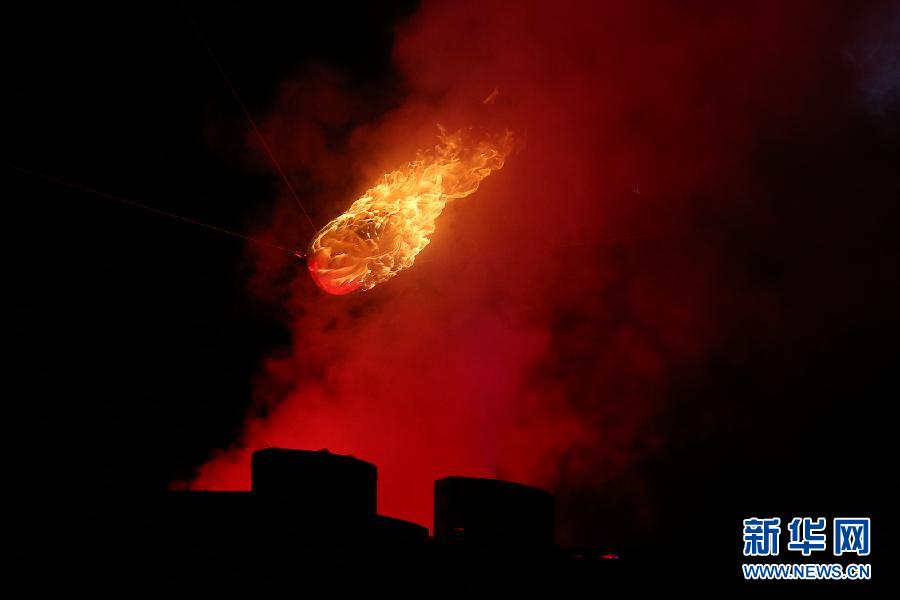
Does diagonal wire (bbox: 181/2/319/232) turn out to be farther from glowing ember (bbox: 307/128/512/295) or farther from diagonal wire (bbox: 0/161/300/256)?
glowing ember (bbox: 307/128/512/295)

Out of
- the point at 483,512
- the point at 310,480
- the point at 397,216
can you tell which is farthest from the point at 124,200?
the point at 483,512

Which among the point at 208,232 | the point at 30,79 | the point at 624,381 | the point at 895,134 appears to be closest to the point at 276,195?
the point at 208,232

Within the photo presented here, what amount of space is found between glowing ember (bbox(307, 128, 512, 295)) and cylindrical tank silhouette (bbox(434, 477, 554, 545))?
3115mm

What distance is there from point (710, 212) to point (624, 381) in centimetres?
318

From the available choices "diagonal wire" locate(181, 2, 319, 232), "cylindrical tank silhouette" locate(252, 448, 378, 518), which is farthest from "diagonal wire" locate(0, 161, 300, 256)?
"cylindrical tank silhouette" locate(252, 448, 378, 518)

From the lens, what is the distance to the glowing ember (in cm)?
970

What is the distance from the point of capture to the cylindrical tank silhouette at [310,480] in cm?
687

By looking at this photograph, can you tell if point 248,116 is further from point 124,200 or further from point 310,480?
point 310,480

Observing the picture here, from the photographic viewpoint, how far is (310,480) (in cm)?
691

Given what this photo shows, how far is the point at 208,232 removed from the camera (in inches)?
439

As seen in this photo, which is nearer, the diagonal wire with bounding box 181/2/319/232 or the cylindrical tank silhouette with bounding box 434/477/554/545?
the cylindrical tank silhouette with bounding box 434/477/554/545

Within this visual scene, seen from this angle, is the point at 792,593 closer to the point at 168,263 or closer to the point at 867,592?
the point at 867,592

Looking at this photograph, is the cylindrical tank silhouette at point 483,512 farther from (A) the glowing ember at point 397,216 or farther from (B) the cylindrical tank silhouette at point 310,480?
(A) the glowing ember at point 397,216

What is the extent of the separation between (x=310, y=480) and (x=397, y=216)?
175 inches
